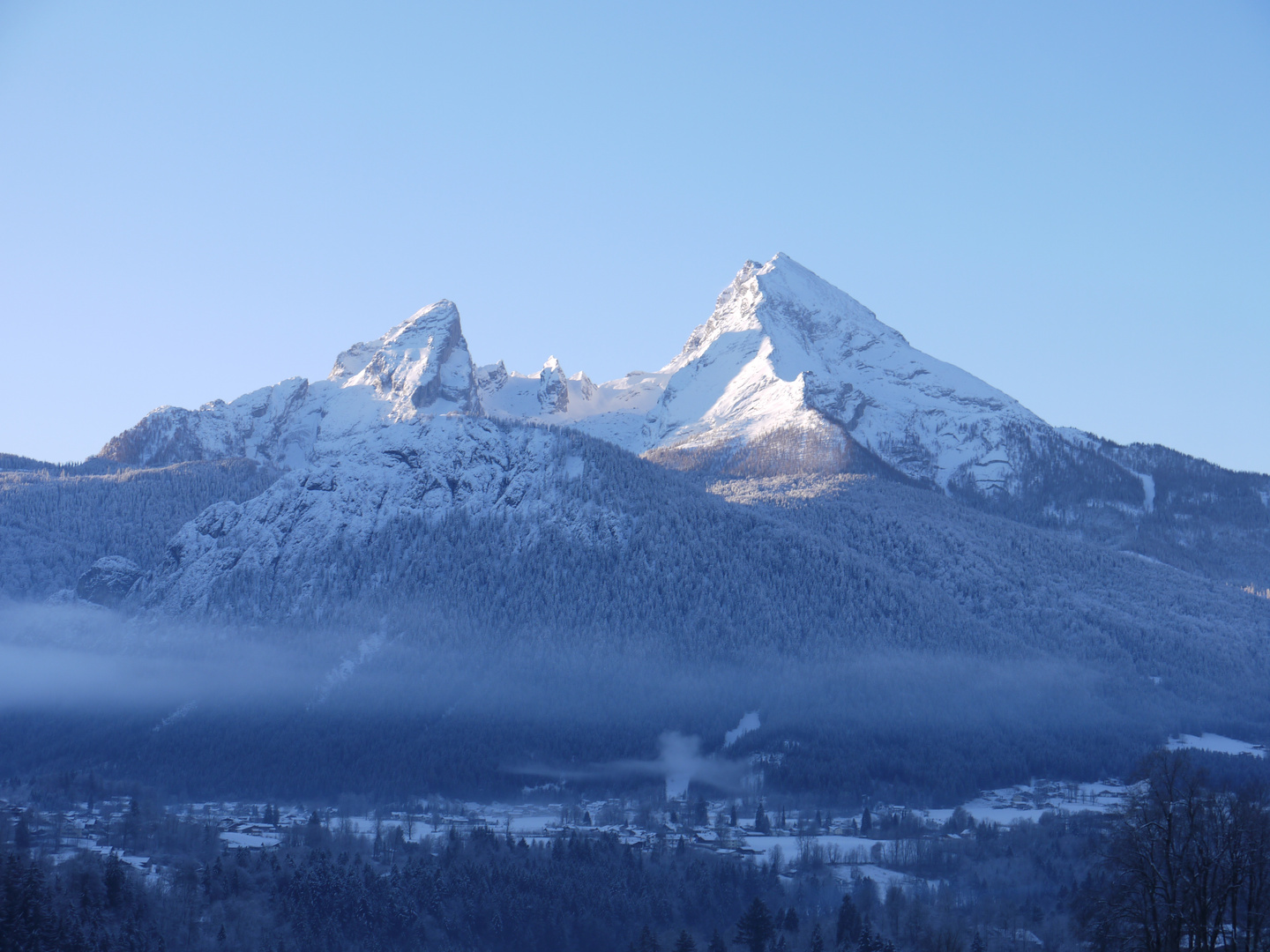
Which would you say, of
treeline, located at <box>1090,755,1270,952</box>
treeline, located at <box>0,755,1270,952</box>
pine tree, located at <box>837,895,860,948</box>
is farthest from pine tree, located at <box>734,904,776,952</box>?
treeline, located at <box>1090,755,1270,952</box>

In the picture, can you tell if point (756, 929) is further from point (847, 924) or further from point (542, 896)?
point (542, 896)

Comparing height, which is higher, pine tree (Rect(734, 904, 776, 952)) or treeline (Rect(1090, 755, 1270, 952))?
treeline (Rect(1090, 755, 1270, 952))

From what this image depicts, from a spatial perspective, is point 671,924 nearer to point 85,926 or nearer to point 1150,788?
point 85,926

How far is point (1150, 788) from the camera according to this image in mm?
96625

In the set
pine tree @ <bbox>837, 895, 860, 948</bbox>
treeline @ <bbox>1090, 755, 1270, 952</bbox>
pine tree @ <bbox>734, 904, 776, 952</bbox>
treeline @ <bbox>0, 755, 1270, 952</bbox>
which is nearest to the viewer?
treeline @ <bbox>1090, 755, 1270, 952</bbox>

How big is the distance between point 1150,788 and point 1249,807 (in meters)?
7.22

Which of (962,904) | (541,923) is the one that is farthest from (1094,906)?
(541,923)

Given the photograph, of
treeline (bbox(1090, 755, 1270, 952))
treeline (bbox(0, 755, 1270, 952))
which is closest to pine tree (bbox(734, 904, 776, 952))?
treeline (bbox(0, 755, 1270, 952))

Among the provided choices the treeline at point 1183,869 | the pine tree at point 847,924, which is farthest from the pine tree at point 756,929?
the treeline at point 1183,869

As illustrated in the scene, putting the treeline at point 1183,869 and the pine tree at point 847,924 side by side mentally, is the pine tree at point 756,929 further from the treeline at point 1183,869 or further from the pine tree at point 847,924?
the treeline at point 1183,869

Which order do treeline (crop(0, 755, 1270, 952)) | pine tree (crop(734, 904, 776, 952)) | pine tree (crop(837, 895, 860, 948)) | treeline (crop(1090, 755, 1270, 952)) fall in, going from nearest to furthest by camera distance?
1. treeline (crop(1090, 755, 1270, 952))
2. treeline (crop(0, 755, 1270, 952))
3. pine tree (crop(837, 895, 860, 948))
4. pine tree (crop(734, 904, 776, 952))

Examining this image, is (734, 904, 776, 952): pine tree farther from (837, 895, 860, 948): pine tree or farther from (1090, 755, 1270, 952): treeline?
(1090, 755, 1270, 952): treeline

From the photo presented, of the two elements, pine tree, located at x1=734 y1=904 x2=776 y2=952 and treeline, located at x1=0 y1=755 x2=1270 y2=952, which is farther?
pine tree, located at x1=734 y1=904 x2=776 y2=952

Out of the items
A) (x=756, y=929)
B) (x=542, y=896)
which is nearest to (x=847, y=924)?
(x=756, y=929)
